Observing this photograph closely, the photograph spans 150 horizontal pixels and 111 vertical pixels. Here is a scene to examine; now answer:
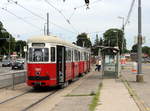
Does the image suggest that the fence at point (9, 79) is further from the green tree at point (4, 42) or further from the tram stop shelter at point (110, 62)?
the green tree at point (4, 42)

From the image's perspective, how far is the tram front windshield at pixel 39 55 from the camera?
18.9m

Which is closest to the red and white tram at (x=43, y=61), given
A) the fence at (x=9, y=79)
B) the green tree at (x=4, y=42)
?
the fence at (x=9, y=79)

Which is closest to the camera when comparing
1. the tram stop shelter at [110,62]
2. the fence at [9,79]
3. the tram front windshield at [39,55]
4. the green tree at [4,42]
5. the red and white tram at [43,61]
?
the red and white tram at [43,61]

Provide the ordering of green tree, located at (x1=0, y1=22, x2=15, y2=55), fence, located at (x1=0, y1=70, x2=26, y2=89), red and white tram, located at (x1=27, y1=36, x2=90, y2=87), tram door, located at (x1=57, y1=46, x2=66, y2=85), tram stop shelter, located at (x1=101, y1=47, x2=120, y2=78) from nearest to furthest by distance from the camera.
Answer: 1. red and white tram, located at (x1=27, y1=36, x2=90, y2=87)
2. tram door, located at (x1=57, y1=46, x2=66, y2=85)
3. fence, located at (x1=0, y1=70, x2=26, y2=89)
4. tram stop shelter, located at (x1=101, y1=47, x2=120, y2=78)
5. green tree, located at (x1=0, y1=22, x2=15, y2=55)

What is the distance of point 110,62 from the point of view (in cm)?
2975

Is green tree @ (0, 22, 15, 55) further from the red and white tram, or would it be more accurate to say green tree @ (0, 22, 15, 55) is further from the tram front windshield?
the tram front windshield

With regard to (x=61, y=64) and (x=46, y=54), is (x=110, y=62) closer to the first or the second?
(x=61, y=64)

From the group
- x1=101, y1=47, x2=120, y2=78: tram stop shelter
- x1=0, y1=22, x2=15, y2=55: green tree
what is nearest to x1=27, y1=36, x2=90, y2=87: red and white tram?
x1=101, y1=47, x2=120, y2=78: tram stop shelter

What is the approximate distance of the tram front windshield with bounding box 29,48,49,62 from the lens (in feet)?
62.0

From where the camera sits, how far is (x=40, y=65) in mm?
18781

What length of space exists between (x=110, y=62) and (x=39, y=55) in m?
11.8

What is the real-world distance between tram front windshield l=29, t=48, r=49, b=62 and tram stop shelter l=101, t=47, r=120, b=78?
11.1m

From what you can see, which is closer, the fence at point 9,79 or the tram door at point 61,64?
the tram door at point 61,64

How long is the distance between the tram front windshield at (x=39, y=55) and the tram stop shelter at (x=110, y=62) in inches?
435
